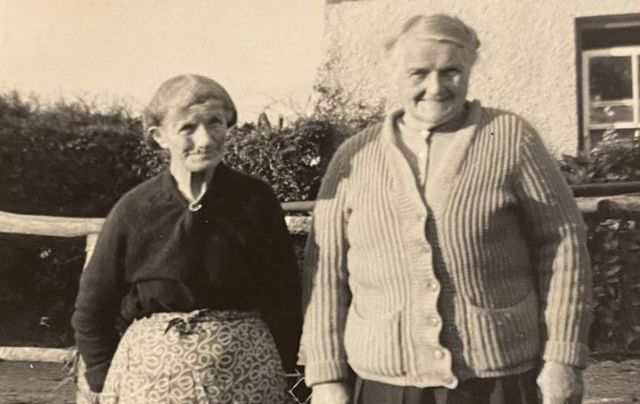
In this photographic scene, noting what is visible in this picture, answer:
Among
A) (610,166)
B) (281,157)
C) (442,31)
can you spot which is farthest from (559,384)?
(281,157)

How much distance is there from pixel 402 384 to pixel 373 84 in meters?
5.06

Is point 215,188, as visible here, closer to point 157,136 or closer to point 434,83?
point 157,136

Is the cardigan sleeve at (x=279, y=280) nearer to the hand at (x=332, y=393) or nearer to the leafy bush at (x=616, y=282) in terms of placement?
the hand at (x=332, y=393)

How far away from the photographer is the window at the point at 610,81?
6.37 metres

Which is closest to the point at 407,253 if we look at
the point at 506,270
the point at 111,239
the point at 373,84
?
the point at 506,270

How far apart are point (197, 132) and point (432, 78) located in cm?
57

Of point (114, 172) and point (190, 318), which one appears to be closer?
point (190, 318)

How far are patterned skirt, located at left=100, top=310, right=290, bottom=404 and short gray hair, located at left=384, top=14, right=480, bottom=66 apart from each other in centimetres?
79

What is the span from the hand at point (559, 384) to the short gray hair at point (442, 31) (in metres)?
0.73

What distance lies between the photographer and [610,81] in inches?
255

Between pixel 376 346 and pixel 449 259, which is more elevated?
pixel 449 259

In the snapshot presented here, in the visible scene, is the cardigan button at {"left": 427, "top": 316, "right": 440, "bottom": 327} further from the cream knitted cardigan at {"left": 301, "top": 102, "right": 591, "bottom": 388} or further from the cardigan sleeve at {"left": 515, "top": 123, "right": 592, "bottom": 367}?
the cardigan sleeve at {"left": 515, "top": 123, "right": 592, "bottom": 367}

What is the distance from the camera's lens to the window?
20.9ft

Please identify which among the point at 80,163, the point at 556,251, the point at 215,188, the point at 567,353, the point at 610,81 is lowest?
the point at 567,353
